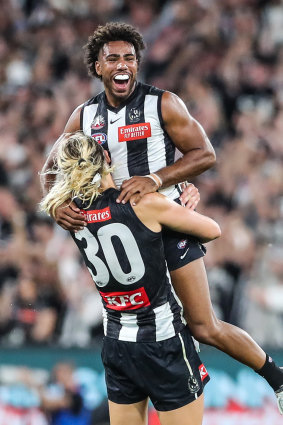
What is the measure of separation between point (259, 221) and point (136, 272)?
3.52 metres

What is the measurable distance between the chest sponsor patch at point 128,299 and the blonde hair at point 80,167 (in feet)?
1.63

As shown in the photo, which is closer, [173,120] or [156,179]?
[156,179]

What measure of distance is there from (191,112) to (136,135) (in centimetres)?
391

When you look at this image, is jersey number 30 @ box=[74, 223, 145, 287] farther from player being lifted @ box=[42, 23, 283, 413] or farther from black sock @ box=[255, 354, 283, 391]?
black sock @ box=[255, 354, 283, 391]

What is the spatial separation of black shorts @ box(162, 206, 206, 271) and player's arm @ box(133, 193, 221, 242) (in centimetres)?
15

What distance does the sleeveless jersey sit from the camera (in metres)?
3.94

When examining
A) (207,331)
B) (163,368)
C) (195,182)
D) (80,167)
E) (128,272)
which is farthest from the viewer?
(195,182)

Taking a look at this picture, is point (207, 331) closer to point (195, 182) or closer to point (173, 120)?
point (173, 120)

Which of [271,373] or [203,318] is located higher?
[203,318]

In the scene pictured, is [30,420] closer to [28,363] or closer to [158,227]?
[28,363]

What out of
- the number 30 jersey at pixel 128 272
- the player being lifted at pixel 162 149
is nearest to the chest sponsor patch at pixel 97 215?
the number 30 jersey at pixel 128 272

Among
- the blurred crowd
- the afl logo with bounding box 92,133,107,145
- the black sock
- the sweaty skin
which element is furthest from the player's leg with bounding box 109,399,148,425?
the blurred crowd

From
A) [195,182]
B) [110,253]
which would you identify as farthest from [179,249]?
[195,182]

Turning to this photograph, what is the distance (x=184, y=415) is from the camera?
3.77 metres
